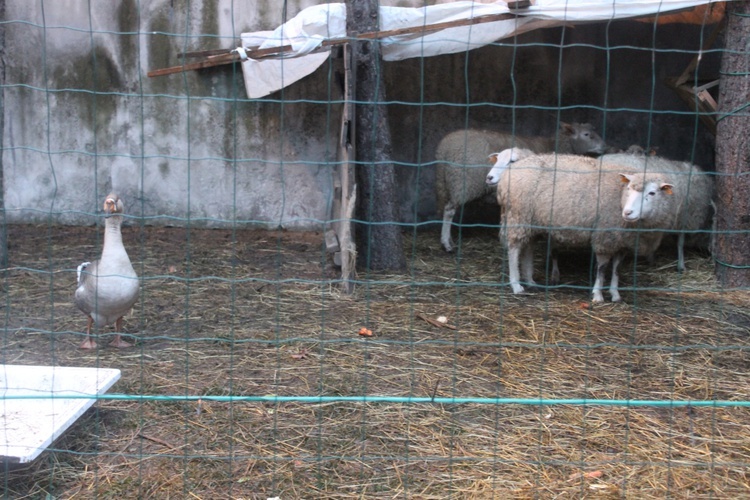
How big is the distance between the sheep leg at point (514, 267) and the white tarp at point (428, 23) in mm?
1736

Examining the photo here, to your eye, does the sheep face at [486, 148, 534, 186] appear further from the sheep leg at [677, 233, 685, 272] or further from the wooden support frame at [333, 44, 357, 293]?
the sheep leg at [677, 233, 685, 272]

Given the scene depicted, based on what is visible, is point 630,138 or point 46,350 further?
point 630,138

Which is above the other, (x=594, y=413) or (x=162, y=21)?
(x=162, y=21)

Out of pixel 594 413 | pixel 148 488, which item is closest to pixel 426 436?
pixel 594 413

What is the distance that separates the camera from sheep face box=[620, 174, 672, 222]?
5.96 metres

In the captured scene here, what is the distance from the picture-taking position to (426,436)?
3928 millimetres

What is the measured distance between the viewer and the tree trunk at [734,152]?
6.27 metres

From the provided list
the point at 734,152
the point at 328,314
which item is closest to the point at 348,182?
the point at 328,314

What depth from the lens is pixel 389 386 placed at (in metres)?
4.57

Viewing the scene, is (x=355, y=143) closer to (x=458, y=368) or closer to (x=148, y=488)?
(x=458, y=368)

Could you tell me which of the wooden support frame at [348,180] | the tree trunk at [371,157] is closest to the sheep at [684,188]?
the tree trunk at [371,157]

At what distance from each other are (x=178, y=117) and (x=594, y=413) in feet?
19.5

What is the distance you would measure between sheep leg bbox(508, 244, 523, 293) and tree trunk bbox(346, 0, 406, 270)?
991 millimetres

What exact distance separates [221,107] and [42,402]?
16.9 feet
